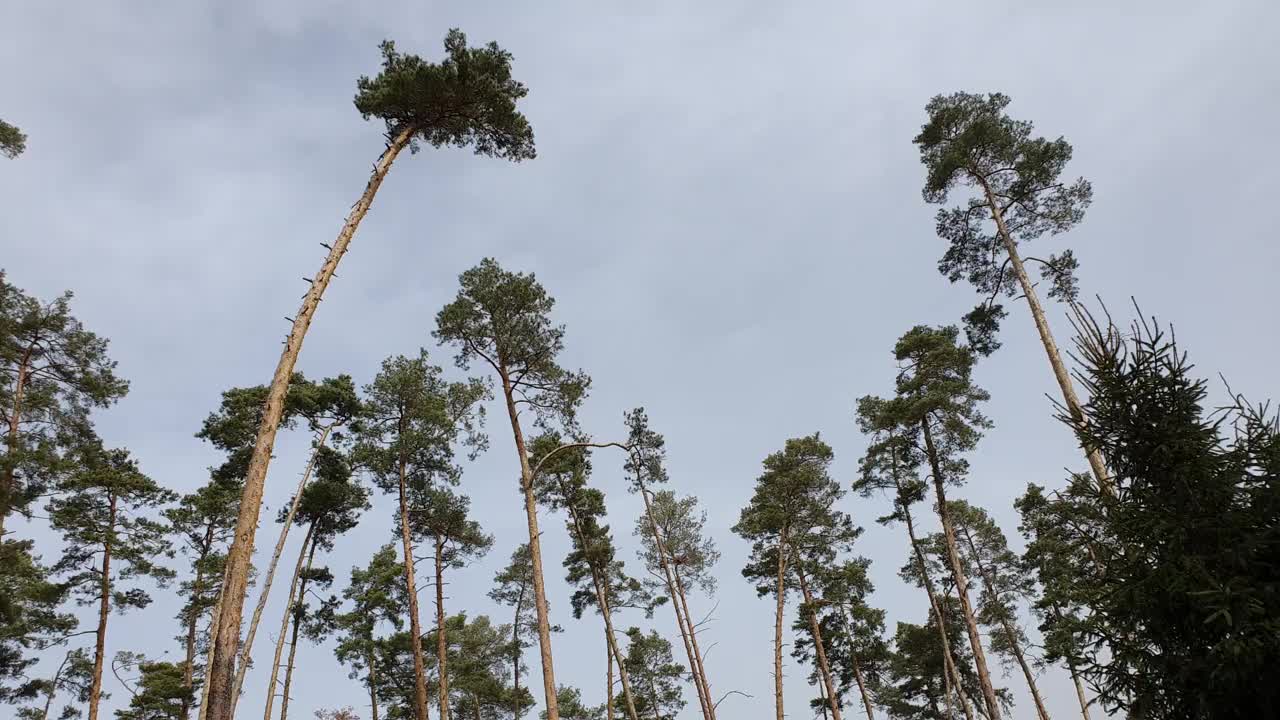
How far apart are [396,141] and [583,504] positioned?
54.9 feet

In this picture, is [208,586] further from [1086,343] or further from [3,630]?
[1086,343]

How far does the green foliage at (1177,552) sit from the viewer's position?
450 centimetres

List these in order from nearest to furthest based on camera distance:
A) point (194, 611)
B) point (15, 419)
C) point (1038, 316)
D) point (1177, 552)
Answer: point (1177, 552), point (1038, 316), point (15, 419), point (194, 611)

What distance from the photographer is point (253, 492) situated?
24.7 feet

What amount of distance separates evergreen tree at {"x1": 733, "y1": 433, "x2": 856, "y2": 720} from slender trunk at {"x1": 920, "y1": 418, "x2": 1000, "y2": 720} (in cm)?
364

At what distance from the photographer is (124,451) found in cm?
2036

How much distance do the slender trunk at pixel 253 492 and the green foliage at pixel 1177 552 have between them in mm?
8761

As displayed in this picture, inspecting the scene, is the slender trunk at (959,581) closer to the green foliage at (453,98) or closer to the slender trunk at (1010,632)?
the slender trunk at (1010,632)

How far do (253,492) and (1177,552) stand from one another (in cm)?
995

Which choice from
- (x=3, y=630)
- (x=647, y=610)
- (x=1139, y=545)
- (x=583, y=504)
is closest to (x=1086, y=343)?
(x=1139, y=545)

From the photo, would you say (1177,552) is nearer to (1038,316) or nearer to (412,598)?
(1038,316)

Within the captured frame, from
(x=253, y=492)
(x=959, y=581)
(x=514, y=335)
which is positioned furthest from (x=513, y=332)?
(x=959, y=581)

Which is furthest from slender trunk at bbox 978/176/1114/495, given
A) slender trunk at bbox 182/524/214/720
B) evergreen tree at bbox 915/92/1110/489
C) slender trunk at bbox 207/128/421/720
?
slender trunk at bbox 182/524/214/720

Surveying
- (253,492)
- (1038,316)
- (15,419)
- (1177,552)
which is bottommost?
(1177,552)
